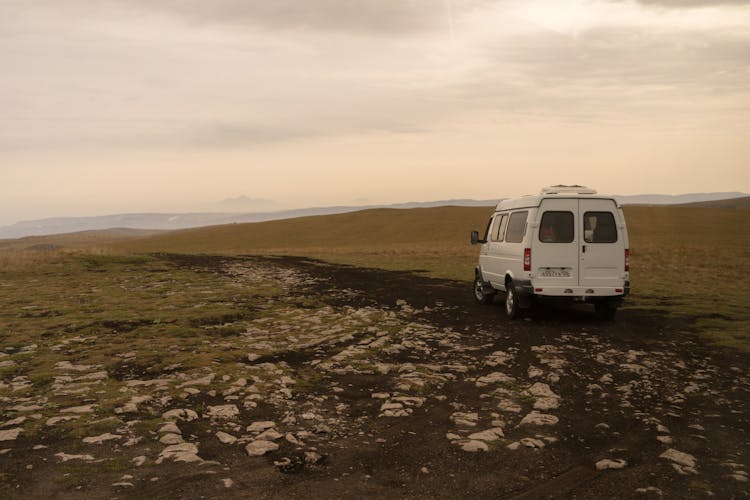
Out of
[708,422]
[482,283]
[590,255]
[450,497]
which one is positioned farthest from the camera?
[482,283]

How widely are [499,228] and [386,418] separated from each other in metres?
9.84

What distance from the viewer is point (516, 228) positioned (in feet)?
46.9

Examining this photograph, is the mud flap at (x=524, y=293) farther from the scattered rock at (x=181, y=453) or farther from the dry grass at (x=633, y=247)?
the scattered rock at (x=181, y=453)

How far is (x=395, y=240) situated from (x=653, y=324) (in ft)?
178

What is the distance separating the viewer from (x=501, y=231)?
15.5 m

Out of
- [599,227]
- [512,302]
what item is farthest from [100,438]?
[599,227]

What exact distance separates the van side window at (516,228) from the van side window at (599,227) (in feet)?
4.45

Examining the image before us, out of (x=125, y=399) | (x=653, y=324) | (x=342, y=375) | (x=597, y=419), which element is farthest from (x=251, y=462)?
(x=653, y=324)

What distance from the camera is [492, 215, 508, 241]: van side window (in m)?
15.3

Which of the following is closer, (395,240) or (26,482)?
(26,482)

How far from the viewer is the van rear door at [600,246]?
13109 millimetres

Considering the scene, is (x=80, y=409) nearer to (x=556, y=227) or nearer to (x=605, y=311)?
(x=556, y=227)

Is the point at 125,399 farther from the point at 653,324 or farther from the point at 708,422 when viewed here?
the point at 653,324

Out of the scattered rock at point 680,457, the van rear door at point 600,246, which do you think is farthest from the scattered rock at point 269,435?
the van rear door at point 600,246
